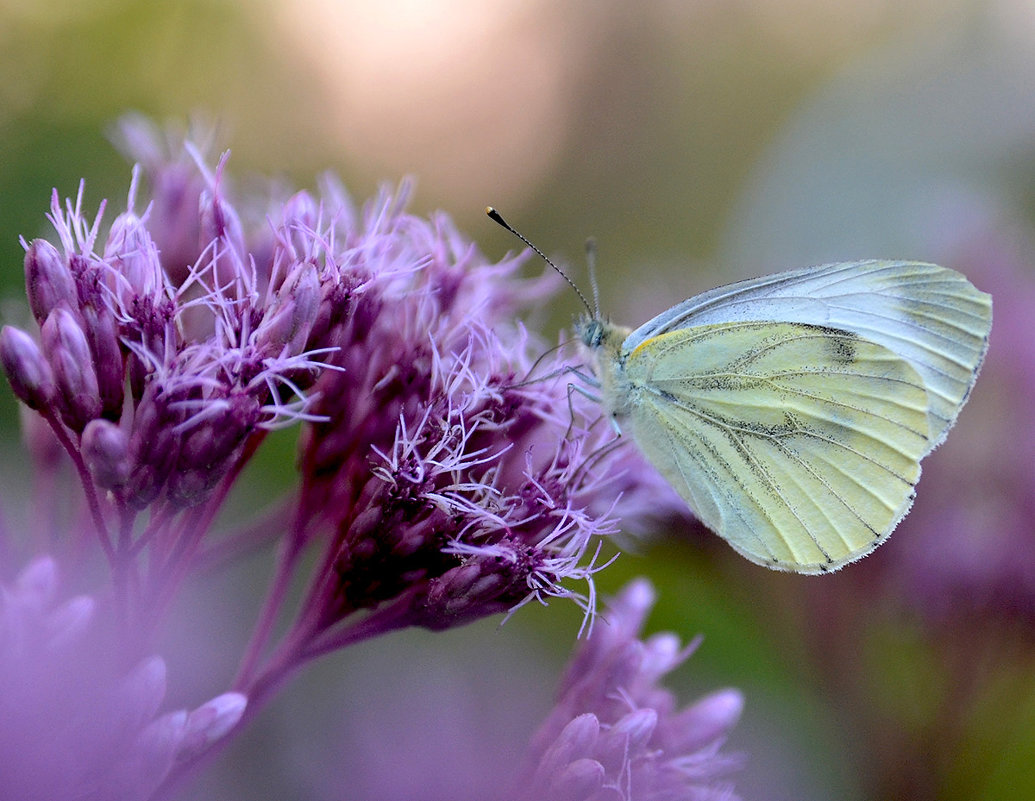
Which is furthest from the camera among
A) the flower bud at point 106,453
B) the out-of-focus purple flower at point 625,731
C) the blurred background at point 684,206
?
the blurred background at point 684,206

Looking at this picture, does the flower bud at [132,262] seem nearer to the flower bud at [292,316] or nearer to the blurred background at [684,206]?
the flower bud at [292,316]

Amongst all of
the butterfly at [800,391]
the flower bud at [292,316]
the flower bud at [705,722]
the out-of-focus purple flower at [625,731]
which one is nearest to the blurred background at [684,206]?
the out-of-focus purple flower at [625,731]

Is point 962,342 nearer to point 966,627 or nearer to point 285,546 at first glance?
point 966,627

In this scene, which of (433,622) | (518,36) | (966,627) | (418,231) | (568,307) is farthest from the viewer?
(518,36)

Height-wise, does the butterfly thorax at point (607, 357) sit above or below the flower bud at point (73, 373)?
below

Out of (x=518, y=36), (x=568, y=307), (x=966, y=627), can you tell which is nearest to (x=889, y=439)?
(x=966, y=627)

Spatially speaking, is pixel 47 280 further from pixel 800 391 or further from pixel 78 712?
pixel 800 391
